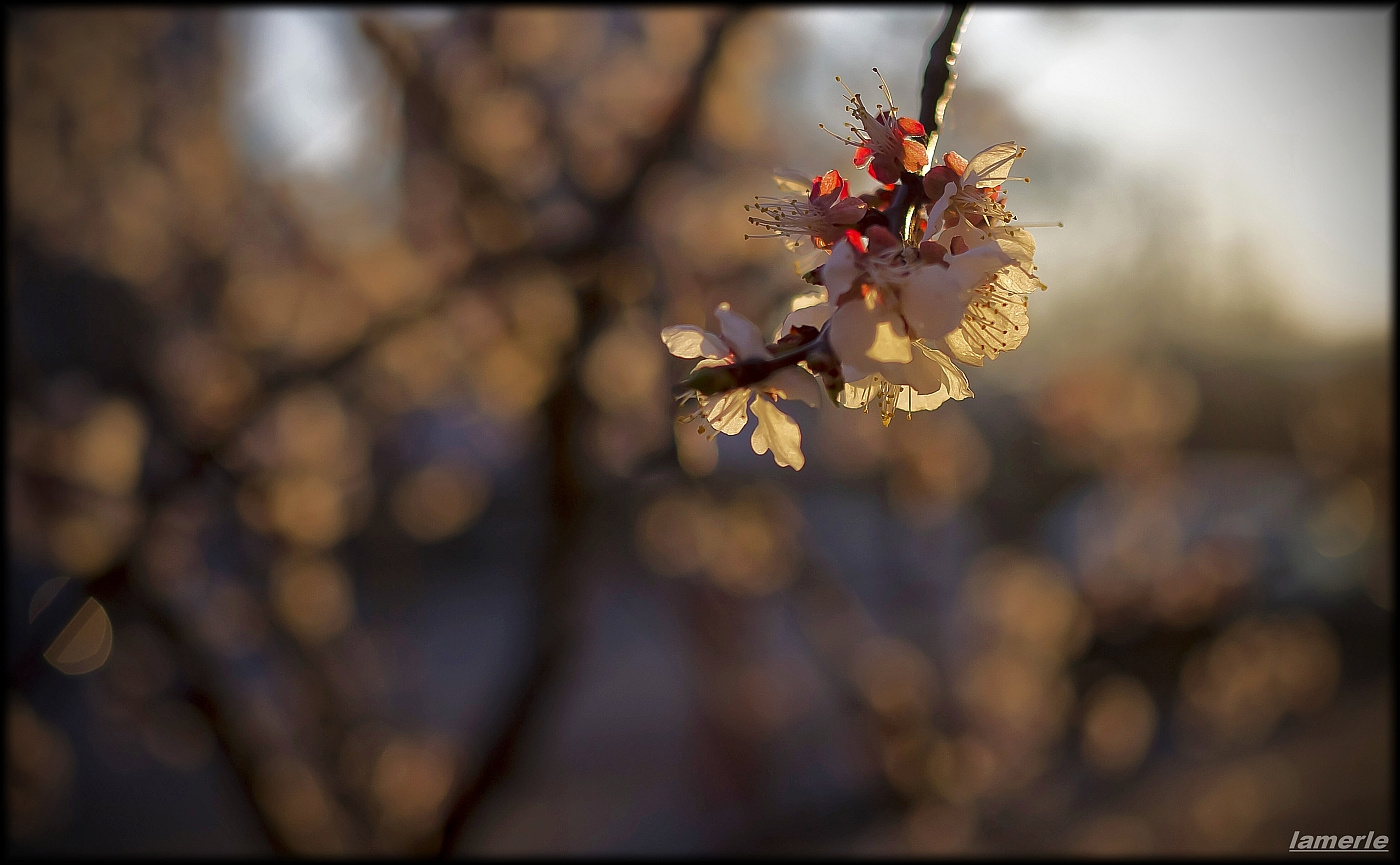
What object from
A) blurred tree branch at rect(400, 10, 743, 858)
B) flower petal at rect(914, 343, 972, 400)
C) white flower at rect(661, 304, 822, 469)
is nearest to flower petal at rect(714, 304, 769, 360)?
white flower at rect(661, 304, 822, 469)

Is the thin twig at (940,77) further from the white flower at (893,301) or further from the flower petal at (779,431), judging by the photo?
the flower petal at (779,431)

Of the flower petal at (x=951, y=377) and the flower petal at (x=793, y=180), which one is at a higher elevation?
the flower petal at (x=793, y=180)

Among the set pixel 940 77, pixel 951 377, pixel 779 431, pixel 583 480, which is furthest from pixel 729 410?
pixel 583 480

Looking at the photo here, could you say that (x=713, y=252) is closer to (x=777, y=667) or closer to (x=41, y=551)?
(x=777, y=667)

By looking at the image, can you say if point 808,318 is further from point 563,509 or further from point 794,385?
point 563,509

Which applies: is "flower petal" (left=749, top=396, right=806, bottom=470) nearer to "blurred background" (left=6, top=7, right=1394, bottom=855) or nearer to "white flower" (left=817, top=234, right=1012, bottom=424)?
"white flower" (left=817, top=234, right=1012, bottom=424)

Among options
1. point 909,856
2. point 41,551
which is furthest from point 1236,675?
point 41,551

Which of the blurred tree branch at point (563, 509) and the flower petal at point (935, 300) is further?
the blurred tree branch at point (563, 509)

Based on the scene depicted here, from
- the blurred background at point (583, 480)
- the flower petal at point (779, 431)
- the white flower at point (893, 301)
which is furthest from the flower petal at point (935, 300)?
the blurred background at point (583, 480)

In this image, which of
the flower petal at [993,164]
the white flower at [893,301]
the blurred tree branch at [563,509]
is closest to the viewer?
the white flower at [893,301]
